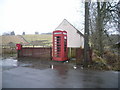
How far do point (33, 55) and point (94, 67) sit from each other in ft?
22.6

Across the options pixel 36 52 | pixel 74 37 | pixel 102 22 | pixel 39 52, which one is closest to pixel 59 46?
pixel 39 52

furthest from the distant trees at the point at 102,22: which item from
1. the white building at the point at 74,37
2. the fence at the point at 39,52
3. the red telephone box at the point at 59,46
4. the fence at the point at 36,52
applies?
the white building at the point at 74,37

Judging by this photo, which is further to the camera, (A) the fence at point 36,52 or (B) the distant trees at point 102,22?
(A) the fence at point 36,52

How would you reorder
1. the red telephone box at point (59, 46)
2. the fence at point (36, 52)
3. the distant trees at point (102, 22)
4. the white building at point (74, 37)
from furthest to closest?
the white building at point (74, 37) → the fence at point (36, 52) → the distant trees at point (102, 22) → the red telephone box at point (59, 46)

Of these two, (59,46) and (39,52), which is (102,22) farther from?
(39,52)

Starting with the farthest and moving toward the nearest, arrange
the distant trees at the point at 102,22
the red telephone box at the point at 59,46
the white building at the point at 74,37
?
the white building at the point at 74,37, the distant trees at the point at 102,22, the red telephone box at the point at 59,46

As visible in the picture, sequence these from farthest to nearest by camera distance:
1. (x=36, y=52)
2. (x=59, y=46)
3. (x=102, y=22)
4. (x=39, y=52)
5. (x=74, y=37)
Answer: (x=74, y=37) → (x=36, y=52) → (x=39, y=52) → (x=102, y=22) → (x=59, y=46)

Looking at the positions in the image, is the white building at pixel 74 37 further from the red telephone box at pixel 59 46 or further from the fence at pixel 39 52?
the red telephone box at pixel 59 46

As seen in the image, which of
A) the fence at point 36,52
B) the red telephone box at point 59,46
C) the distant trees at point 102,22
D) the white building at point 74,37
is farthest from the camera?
the white building at point 74,37

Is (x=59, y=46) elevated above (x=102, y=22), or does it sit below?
below

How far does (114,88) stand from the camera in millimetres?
4086

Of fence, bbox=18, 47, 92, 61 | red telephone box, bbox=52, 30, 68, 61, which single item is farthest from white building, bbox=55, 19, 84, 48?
red telephone box, bbox=52, 30, 68, 61

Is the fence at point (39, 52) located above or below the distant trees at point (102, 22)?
below

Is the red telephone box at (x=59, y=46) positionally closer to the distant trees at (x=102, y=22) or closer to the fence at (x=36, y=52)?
the fence at (x=36, y=52)
